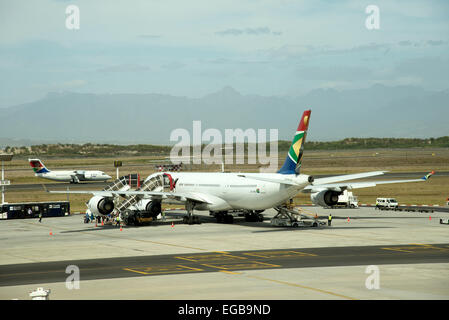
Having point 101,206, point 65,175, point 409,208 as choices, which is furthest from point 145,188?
point 65,175

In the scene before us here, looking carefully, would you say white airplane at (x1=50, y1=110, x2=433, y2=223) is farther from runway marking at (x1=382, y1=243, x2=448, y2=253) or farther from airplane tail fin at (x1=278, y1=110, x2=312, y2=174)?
runway marking at (x1=382, y1=243, x2=448, y2=253)

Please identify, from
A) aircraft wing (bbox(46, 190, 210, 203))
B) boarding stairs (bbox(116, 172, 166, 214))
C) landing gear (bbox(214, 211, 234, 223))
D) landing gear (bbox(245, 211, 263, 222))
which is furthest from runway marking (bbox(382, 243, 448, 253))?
boarding stairs (bbox(116, 172, 166, 214))

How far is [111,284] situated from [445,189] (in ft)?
275

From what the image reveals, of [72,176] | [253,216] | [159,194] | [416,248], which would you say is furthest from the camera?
[72,176]

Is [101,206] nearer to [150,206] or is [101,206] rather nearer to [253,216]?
[150,206]

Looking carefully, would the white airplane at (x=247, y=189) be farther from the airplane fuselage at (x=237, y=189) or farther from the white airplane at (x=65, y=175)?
the white airplane at (x=65, y=175)

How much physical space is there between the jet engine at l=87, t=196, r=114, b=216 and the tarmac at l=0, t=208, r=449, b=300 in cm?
214

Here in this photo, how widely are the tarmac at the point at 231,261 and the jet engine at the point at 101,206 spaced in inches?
84.3

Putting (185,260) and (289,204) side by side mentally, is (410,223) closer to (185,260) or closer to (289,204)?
(289,204)

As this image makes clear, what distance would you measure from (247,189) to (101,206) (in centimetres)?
1619

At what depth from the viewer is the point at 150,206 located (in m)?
63.1

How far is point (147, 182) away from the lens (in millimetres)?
67875

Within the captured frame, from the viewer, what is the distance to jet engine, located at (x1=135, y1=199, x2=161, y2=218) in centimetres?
6297
